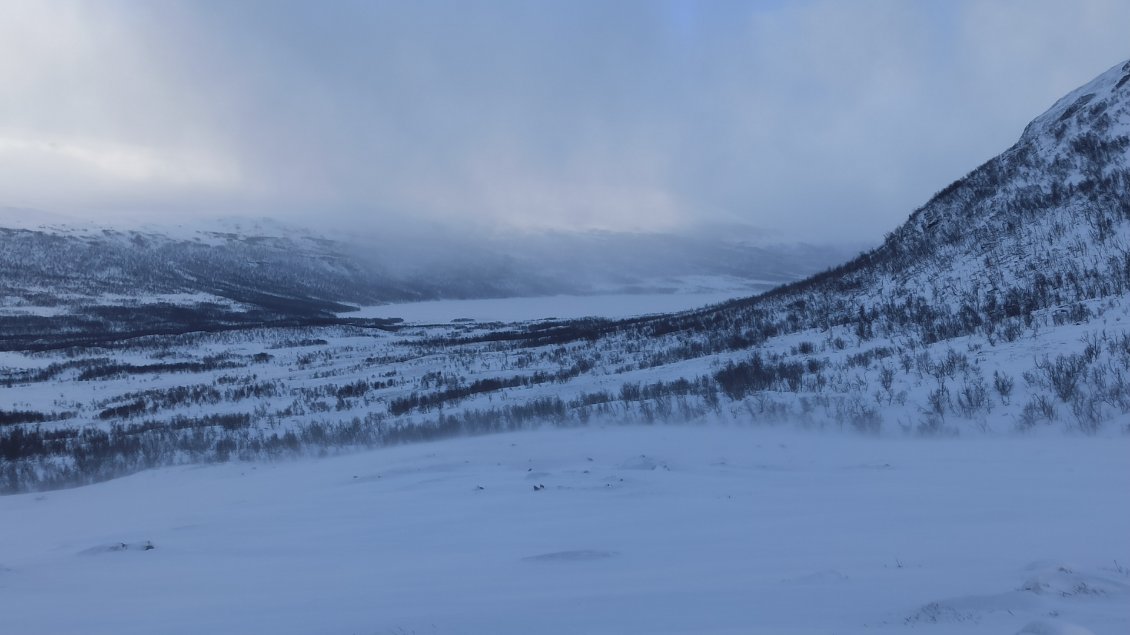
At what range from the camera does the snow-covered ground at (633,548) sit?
396 centimetres

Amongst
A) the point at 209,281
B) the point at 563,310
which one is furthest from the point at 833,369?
the point at 209,281

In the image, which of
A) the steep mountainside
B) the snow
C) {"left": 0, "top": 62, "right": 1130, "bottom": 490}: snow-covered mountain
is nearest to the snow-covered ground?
{"left": 0, "top": 62, "right": 1130, "bottom": 490}: snow-covered mountain

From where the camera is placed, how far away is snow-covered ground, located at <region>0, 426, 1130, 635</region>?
3957 mm

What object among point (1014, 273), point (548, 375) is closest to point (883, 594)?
point (1014, 273)

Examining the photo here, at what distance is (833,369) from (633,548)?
10.5 meters

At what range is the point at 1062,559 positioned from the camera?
4.32 meters

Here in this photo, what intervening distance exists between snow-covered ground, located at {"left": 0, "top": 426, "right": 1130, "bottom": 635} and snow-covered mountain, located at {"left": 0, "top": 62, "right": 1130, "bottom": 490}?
1.97 meters

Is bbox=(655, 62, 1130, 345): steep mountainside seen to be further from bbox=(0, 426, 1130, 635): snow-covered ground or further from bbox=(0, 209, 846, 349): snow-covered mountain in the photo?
bbox=(0, 209, 846, 349): snow-covered mountain

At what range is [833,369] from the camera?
14.7m

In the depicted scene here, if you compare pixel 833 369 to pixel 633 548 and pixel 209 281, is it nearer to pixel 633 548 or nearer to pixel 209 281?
pixel 633 548

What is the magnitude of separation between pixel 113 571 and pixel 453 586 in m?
3.38

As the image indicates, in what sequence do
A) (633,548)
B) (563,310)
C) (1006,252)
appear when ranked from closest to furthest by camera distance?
(633,548), (1006,252), (563,310)

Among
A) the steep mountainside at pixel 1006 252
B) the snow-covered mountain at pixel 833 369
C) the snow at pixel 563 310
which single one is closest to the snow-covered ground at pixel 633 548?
the snow-covered mountain at pixel 833 369

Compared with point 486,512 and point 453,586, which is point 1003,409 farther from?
point 453,586
